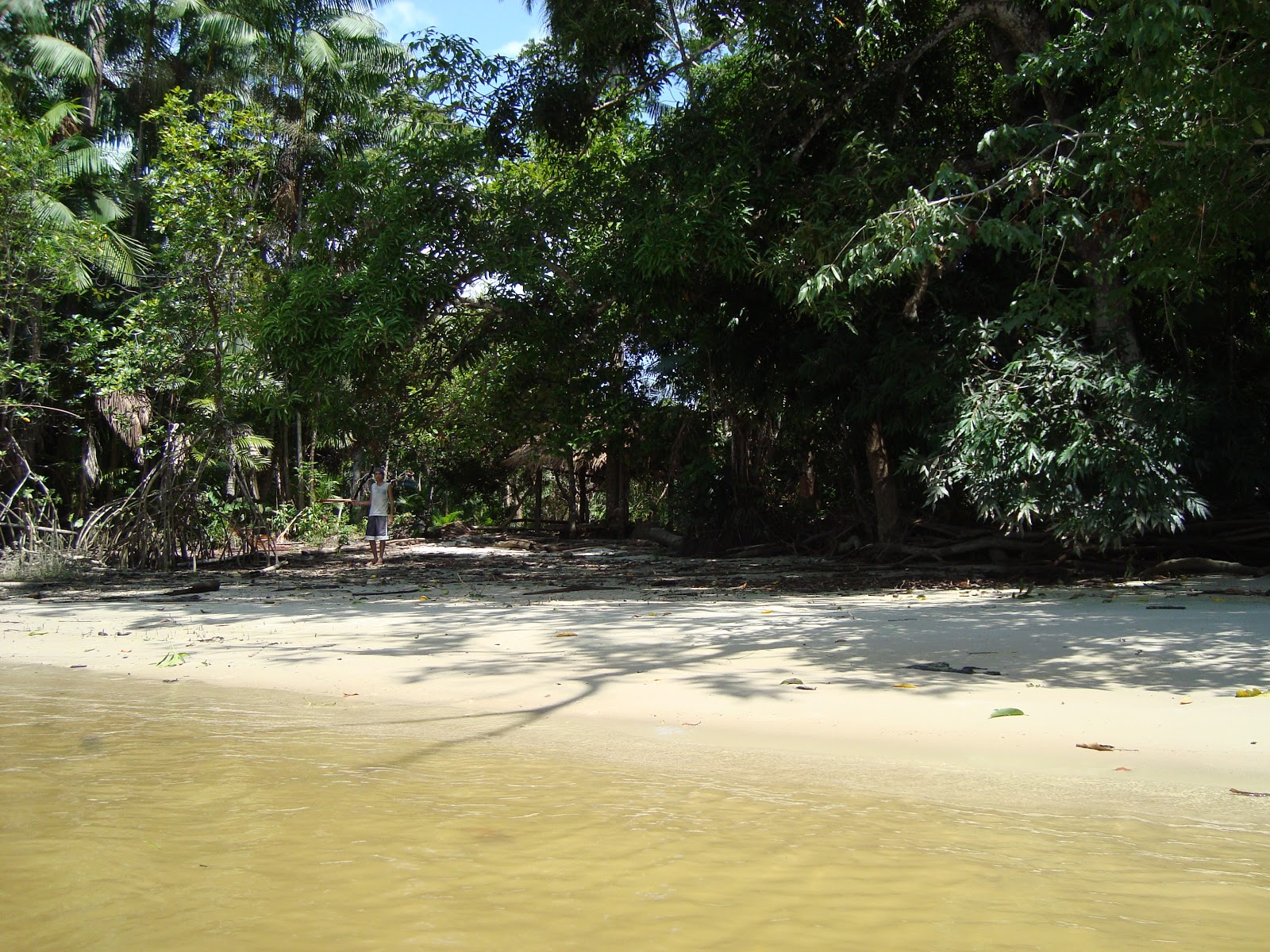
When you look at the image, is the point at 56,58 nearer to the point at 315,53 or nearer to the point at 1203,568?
the point at 315,53

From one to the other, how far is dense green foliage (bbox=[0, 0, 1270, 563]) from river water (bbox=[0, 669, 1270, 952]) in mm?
4533

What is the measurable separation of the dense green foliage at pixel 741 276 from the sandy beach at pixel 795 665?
7.11ft

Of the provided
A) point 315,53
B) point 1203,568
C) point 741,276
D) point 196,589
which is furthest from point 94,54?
point 1203,568

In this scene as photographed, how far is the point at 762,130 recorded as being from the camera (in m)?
11.2

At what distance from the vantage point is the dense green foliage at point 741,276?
862cm

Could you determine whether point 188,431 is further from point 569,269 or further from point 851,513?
point 851,513

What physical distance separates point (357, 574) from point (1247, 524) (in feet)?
36.0

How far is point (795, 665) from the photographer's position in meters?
6.05

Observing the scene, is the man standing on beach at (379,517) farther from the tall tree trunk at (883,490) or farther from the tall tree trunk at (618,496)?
the tall tree trunk at (883,490)

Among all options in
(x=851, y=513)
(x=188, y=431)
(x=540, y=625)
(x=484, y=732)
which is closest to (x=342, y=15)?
(x=188, y=431)

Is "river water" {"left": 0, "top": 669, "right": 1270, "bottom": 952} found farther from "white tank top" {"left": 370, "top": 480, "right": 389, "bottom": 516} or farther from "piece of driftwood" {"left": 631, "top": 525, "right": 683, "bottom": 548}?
"piece of driftwood" {"left": 631, "top": 525, "right": 683, "bottom": 548}

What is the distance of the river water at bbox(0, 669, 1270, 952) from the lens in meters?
2.55

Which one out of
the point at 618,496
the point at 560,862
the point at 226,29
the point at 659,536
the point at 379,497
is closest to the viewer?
the point at 560,862

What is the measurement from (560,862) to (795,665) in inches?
127
